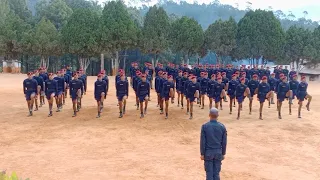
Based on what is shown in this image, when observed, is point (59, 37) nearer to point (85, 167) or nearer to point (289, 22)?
point (85, 167)

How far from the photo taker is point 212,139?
24.7ft

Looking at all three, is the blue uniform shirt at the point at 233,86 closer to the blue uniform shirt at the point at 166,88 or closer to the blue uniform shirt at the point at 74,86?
the blue uniform shirt at the point at 166,88

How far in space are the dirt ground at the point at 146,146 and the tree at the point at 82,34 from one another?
57.2 feet

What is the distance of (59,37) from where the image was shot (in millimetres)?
37906

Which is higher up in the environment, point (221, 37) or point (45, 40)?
point (221, 37)

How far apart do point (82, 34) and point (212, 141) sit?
28.7 m

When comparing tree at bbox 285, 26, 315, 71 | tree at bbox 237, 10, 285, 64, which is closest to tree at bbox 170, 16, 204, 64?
tree at bbox 237, 10, 285, 64

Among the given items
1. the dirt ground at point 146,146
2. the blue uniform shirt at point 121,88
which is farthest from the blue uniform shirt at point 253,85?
the blue uniform shirt at point 121,88

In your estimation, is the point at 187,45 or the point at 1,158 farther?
the point at 187,45

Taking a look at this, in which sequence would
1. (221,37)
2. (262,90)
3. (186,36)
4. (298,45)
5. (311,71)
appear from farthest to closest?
(311,71)
(298,45)
(221,37)
(186,36)
(262,90)

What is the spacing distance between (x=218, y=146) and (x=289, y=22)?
4120 inches

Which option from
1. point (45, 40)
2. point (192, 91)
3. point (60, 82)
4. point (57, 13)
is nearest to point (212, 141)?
point (192, 91)

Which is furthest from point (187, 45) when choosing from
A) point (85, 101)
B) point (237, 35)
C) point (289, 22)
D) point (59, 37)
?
point (289, 22)

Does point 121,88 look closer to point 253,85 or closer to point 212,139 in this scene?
point 253,85
